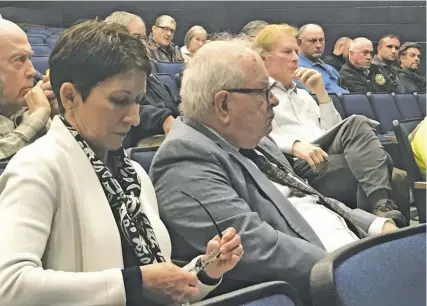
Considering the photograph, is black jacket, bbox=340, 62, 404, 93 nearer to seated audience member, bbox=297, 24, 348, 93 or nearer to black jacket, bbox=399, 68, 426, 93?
black jacket, bbox=399, 68, 426, 93

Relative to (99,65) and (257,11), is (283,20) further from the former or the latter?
(99,65)

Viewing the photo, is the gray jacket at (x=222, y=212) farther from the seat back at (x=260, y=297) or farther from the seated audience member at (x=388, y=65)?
the seated audience member at (x=388, y=65)

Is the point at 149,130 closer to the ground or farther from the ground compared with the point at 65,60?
closer to the ground

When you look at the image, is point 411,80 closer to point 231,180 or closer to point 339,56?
point 339,56

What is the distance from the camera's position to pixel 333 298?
0.84 m

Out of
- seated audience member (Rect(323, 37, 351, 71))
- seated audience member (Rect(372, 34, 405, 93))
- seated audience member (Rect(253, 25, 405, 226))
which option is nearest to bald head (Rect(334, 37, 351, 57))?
seated audience member (Rect(323, 37, 351, 71))

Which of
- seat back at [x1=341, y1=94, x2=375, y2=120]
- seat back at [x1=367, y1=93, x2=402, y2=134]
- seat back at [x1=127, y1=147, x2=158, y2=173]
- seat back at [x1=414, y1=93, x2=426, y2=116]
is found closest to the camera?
seat back at [x1=127, y1=147, x2=158, y2=173]

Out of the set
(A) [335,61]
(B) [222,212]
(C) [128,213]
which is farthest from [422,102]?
(C) [128,213]

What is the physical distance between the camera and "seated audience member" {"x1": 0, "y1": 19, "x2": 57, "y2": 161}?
1792mm

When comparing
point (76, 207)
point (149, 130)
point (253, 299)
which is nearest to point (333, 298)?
point (253, 299)

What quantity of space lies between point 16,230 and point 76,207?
4.8 inches

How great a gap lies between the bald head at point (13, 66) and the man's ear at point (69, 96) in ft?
2.15

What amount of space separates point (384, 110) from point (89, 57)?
142 inches

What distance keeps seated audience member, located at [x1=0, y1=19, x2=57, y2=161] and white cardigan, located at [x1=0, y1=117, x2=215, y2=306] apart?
0.64 metres
